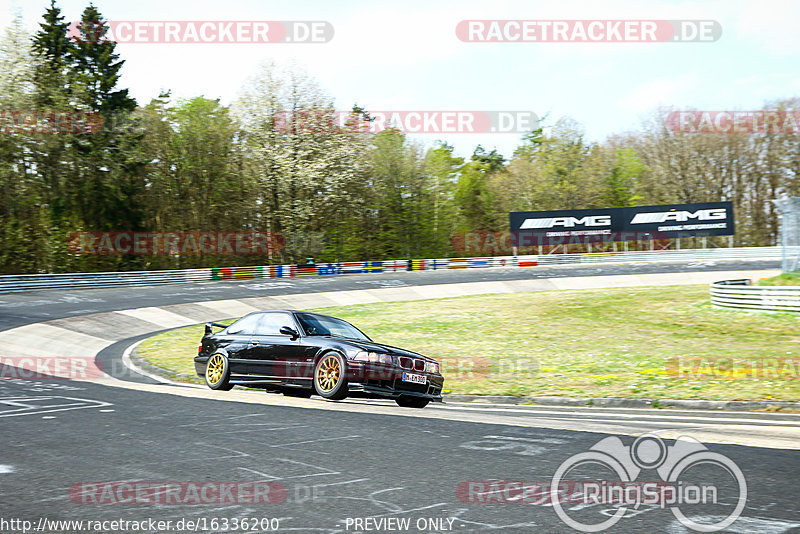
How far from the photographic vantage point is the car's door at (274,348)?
11.3 metres

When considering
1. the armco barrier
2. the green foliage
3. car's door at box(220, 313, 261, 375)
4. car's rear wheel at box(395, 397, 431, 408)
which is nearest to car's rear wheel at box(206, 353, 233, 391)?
car's door at box(220, 313, 261, 375)

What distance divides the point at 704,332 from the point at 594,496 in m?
17.1

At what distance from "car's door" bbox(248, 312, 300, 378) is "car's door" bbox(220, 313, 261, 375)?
96mm

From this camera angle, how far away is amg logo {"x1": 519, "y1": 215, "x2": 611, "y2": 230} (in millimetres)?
57438

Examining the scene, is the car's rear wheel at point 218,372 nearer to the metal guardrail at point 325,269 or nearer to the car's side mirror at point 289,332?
the car's side mirror at point 289,332

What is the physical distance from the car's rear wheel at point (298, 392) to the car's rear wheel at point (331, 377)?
33 cm

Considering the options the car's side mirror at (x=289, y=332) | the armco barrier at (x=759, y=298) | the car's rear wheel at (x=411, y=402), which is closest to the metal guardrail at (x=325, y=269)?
the armco barrier at (x=759, y=298)

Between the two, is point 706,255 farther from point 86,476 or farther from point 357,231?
point 86,476

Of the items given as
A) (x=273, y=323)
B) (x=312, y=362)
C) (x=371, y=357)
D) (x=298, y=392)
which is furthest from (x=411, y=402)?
(x=273, y=323)

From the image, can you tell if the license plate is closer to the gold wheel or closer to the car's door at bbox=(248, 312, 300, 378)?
the gold wheel

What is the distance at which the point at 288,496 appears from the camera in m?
5.30

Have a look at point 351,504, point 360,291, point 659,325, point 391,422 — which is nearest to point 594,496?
point 351,504

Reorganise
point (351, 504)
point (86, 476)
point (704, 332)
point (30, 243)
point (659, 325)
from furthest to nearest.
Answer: point (30, 243)
point (659, 325)
point (704, 332)
point (86, 476)
point (351, 504)

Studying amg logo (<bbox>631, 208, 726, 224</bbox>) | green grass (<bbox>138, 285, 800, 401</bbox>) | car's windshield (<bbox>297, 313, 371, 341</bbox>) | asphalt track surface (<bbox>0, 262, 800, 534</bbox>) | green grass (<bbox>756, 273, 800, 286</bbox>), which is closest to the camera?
asphalt track surface (<bbox>0, 262, 800, 534</bbox>)
